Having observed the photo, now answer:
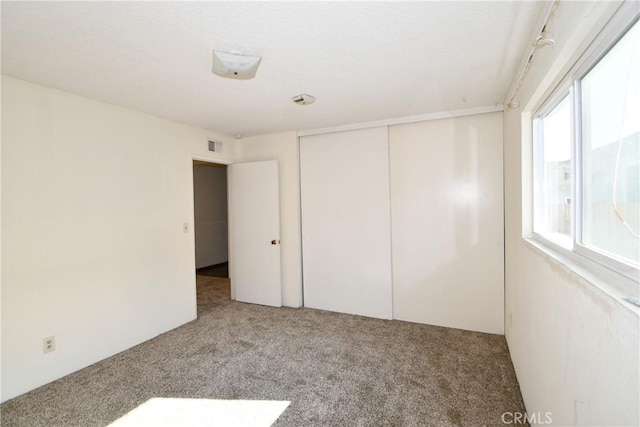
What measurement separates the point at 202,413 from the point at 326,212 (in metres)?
2.46

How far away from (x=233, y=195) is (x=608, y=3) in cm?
399

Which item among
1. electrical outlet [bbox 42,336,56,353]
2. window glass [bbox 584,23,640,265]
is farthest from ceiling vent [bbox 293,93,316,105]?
electrical outlet [bbox 42,336,56,353]

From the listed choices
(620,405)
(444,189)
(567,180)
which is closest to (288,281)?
(444,189)

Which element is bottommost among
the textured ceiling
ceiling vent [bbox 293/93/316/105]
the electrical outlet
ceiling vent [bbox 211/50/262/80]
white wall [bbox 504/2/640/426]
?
the electrical outlet

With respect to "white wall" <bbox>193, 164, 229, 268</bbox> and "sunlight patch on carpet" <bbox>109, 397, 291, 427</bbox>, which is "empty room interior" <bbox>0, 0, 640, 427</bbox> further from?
"white wall" <bbox>193, 164, 229, 268</bbox>

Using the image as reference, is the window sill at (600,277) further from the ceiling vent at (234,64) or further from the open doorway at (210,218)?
the open doorway at (210,218)

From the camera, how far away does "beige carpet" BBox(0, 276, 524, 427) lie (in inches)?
75.2

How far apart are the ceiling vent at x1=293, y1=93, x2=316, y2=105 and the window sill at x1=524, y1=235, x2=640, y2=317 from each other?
6.96ft

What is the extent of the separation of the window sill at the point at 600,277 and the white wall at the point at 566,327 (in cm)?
2

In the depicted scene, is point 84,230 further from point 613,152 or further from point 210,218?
point 210,218

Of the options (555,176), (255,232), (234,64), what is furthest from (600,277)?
(255,232)

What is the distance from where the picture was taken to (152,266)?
3.10 meters

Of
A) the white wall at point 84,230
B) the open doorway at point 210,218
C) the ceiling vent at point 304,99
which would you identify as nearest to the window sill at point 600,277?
the ceiling vent at point 304,99

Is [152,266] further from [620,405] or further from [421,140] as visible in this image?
[620,405]
